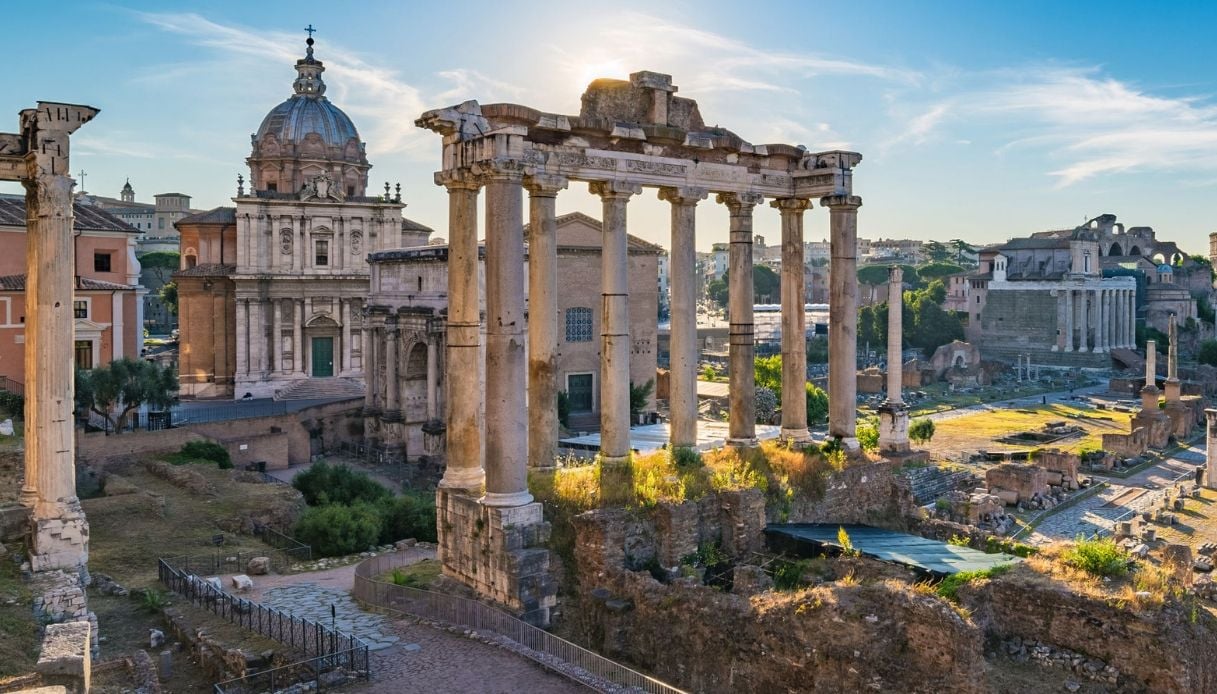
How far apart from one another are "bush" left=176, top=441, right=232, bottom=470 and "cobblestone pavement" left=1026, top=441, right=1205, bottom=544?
2138 centimetres

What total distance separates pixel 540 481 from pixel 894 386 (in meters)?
11.9

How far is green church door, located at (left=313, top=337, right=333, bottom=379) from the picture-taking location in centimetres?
4050

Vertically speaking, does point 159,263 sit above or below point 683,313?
above

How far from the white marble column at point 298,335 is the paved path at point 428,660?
2647cm

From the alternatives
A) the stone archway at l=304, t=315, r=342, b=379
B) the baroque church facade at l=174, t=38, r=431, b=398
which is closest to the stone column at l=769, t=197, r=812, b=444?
the baroque church facade at l=174, t=38, r=431, b=398

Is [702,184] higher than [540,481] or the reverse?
higher

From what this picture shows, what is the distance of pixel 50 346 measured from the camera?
46.2ft

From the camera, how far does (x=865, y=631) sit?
10008 millimetres

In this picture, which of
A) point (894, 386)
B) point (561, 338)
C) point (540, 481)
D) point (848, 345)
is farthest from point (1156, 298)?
point (540, 481)

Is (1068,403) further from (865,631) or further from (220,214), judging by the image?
(865,631)

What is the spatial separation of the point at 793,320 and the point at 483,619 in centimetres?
829

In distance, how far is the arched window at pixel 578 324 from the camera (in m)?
41.4

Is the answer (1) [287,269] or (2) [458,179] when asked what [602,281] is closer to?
(2) [458,179]

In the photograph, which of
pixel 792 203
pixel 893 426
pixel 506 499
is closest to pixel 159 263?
pixel 893 426
